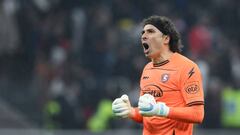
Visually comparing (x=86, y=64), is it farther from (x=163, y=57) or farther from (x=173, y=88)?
(x=173, y=88)

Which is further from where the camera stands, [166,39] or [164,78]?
[166,39]

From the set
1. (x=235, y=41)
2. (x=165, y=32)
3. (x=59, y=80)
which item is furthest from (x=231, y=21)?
(x=165, y=32)

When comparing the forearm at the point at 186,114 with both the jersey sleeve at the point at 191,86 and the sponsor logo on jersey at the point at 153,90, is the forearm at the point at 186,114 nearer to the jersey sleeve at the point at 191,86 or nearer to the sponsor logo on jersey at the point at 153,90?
the jersey sleeve at the point at 191,86

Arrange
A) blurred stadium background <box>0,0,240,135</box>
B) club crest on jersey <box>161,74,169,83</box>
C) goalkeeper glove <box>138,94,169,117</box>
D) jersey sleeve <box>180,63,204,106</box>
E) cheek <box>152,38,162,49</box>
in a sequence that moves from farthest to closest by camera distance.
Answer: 1. blurred stadium background <box>0,0,240,135</box>
2. cheek <box>152,38,162,49</box>
3. club crest on jersey <box>161,74,169,83</box>
4. jersey sleeve <box>180,63,204,106</box>
5. goalkeeper glove <box>138,94,169,117</box>

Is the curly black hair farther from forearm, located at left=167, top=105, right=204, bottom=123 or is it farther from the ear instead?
forearm, located at left=167, top=105, right=204, bottom=123

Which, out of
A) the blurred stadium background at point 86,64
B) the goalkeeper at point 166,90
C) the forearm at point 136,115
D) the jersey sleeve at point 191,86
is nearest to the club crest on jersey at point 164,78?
the goalkeeper at point 166,90

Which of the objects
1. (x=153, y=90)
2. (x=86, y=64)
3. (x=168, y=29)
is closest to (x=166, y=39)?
(x=168, y=29)

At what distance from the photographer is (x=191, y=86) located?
8.39 metres

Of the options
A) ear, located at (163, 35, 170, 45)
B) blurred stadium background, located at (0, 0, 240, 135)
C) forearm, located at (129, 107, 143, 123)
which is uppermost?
blurred stadium background, located at (0, 0, 240, 135)

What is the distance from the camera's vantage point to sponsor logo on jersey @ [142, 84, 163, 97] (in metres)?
8.61

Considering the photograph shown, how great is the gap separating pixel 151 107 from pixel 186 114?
0.32 m

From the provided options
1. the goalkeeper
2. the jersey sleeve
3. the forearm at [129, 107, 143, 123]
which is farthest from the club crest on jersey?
the forearm at [129, 107, 143, 123]

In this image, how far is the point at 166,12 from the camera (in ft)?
62.8

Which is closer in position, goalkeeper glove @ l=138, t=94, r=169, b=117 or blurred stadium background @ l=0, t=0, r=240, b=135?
goalkeeper glove @ l=138, t=94, r=169, b=117
